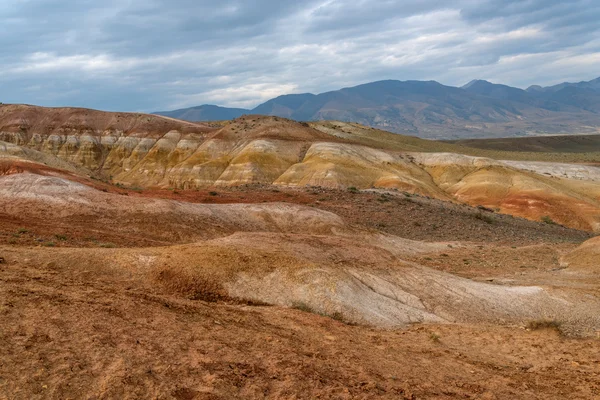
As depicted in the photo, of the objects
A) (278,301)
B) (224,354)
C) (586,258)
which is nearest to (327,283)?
(278,301)

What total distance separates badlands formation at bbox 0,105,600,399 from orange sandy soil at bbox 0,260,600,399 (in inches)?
1.7

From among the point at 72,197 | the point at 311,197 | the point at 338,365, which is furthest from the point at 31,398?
the point at 311,197

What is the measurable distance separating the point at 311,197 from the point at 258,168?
1173 inches

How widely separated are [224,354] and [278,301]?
5.19 meters

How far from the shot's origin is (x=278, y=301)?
14.5 meters

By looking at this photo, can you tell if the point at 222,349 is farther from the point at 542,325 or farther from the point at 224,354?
Answer: the point at 542,325

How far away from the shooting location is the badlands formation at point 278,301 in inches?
334

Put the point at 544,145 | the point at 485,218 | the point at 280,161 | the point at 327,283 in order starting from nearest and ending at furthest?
the point at 327,283
the point at 485,218
the point at 280,161
the point at 544,145

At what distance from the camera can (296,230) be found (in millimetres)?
30406

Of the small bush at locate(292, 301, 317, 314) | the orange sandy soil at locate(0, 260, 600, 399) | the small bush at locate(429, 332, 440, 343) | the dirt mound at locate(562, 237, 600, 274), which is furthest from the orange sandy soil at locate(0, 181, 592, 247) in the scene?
the small bush at locate(429, 332, 440, 343)

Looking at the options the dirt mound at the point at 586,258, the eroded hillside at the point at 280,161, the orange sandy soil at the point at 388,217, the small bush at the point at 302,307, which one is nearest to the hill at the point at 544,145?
the eroded hillside at the point at 280,161

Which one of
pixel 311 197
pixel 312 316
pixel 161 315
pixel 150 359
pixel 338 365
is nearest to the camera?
pixel 150 359

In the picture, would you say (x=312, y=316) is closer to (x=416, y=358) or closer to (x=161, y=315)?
(x=416, y=358)

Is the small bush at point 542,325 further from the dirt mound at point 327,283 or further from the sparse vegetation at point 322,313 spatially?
the sparse vegetation at point 322,313
